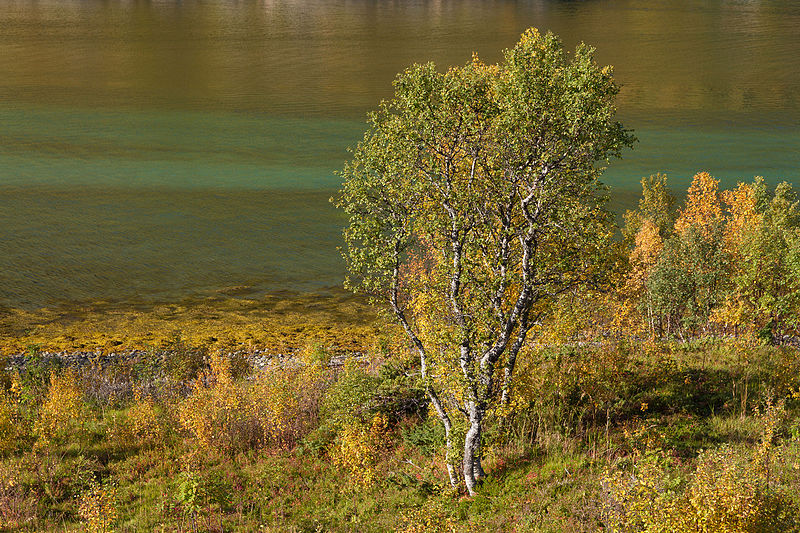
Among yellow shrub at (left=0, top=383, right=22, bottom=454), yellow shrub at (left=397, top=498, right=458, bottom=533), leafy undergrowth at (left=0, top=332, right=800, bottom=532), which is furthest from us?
yellow shrub at (left=0, top=383, right=22, bottom=454)

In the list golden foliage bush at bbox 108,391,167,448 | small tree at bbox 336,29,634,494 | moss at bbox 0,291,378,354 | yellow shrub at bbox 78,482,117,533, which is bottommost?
moss at bbox 0,291,378,354

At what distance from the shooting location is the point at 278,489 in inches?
941

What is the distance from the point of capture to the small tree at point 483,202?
1944 cm

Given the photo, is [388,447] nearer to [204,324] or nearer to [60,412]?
[60,412]

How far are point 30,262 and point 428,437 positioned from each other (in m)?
69.7

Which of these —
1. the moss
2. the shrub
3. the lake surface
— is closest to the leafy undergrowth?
the shrub

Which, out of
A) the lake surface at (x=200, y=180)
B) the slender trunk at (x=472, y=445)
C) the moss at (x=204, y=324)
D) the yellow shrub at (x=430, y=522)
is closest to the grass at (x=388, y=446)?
the yellow shrub at (x=430, y=522)

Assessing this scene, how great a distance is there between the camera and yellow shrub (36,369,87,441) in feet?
90.8

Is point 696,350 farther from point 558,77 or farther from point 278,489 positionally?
point 278,489

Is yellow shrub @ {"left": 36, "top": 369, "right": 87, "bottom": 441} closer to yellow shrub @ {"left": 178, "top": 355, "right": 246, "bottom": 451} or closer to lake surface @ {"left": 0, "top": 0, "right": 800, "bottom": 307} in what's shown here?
yellow shrub @ {"left": 178, "top": 355, "right": 246, "bottom": 451}

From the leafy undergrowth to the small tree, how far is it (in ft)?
7.81

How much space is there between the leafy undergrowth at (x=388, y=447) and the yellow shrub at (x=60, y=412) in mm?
79

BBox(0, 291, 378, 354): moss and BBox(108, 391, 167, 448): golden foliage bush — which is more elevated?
BBox(108, 391, 167, 448): golden foliage bush

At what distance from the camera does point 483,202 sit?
69.1 ft
